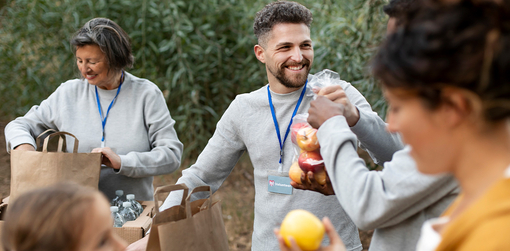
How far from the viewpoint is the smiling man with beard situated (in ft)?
6.14

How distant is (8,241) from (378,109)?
2940 mm

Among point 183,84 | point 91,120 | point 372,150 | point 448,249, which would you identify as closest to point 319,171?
point 372,150

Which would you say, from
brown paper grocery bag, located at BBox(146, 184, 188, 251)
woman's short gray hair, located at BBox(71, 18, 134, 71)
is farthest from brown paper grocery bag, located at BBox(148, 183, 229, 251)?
woman's short gray hair, located at BBox(71, 18, 134, 71)

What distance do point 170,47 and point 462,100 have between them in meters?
4.42

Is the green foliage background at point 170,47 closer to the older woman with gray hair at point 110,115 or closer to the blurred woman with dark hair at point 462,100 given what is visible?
the older woman with gray hair at point 110,115

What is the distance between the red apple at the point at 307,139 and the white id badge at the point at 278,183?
0.31 meters

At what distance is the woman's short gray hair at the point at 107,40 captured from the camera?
2.33 meters

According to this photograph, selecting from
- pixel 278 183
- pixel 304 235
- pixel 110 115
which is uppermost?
pixel 304 235

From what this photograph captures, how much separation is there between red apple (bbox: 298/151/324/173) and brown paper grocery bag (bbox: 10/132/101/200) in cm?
102

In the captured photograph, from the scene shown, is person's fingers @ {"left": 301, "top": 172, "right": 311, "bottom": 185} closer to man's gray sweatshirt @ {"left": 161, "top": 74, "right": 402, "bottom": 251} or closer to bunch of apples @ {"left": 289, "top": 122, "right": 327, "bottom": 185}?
bunch of apples @ {"left": 289, "top": 122, "right": 327, "bottom": 185}

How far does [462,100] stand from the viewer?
0.77m

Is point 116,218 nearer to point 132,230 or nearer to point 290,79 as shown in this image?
point 132,230

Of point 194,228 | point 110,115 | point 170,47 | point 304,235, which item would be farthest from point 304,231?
point 170,47

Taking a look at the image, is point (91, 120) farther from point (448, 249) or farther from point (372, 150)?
point (448, 249)
